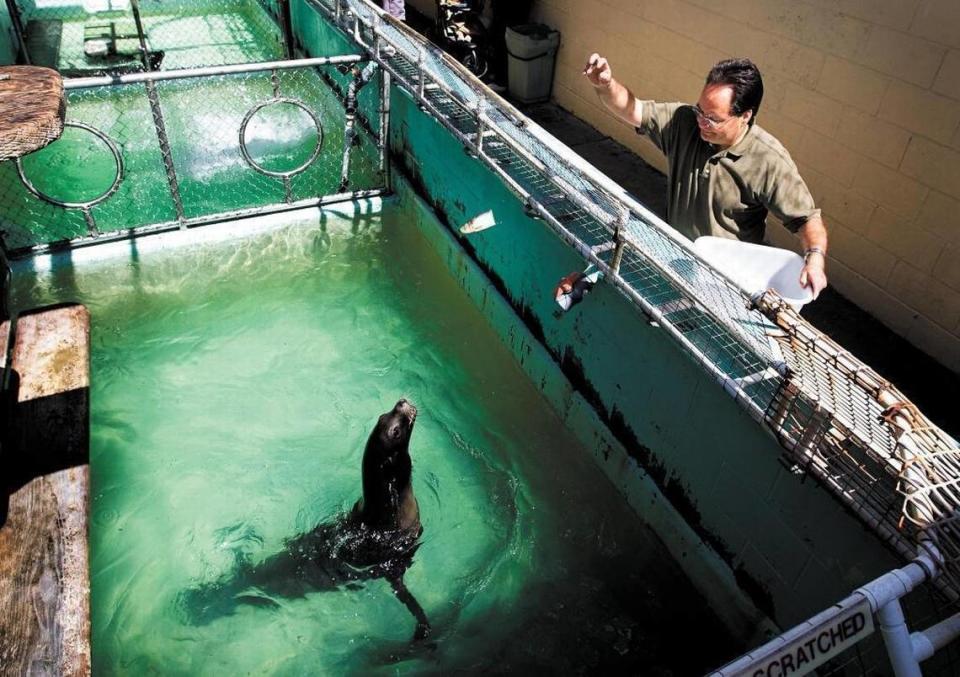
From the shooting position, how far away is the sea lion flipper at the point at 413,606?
138 inches

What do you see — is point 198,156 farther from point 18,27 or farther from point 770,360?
point 770,360

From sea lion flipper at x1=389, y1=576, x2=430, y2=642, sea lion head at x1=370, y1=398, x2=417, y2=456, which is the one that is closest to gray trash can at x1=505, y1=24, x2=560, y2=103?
sea lion head at x1=370, y1=398, x2=417, y2=456

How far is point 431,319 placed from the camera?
214 inches

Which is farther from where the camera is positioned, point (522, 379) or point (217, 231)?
point (217, 231)

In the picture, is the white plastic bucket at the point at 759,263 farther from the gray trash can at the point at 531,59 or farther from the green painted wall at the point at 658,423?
the gray trash can at the point at 531,59

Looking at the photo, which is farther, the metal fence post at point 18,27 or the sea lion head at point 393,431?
the metal fence post at point 18,27

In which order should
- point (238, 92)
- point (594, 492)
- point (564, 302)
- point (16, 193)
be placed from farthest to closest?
1. point (238, 92)
2. point (16, 193)
3. point (594, 492)
4. point (564, 302)

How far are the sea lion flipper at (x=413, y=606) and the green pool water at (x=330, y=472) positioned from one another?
0.06m

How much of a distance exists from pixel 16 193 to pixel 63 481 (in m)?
4.66

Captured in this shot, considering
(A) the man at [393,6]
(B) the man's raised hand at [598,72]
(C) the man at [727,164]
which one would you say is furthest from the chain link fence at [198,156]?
(C) the man at [727,164]

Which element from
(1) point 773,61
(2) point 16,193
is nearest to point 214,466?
(2) point 16,193

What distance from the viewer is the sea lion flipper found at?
11.5ft

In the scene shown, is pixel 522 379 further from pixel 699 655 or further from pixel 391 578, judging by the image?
pixel 699 655

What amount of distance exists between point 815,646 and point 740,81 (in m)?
2.57
